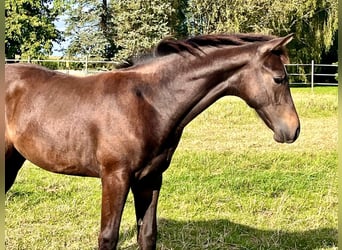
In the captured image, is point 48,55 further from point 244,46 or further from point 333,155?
point 244,46

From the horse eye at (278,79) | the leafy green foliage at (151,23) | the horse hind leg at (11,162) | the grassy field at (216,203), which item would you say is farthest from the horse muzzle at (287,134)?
the leafy green foliage at (151,23)

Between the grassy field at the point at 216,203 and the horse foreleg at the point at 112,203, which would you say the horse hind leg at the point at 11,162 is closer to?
the grassy field at the point at 216,203

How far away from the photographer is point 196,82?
2.91m

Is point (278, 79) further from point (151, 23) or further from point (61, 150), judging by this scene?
point (151, 23)

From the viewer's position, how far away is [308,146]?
7.79 metres

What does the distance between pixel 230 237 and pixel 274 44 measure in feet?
6.76

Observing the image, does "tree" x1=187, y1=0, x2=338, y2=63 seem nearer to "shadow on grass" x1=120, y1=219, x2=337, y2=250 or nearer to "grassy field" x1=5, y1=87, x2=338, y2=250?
"grassy field" x1=5, y1=87, x2=338, y2=250

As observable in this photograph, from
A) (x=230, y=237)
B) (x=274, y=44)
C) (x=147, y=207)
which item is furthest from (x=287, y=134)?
(x=230, y=237)

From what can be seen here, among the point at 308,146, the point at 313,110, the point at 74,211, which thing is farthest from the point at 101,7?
the point at 74,211

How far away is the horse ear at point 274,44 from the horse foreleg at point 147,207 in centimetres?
107

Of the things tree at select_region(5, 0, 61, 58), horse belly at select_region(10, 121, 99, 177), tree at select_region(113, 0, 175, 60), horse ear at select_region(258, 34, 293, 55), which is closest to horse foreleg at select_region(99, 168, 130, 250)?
horse belly at select_region(10, 121, 99, 177)

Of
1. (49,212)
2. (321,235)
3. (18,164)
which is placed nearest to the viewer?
(18,164)

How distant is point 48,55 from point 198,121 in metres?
18.0

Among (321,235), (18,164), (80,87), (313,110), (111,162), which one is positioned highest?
(80,87)
